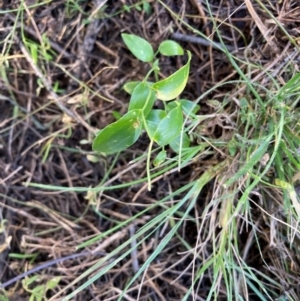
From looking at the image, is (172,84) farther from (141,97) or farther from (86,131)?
(86,131)

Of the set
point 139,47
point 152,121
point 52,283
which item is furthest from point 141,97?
point 52,283

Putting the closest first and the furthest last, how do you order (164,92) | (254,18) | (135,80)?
(164,92)
(254,18)
(135,80)

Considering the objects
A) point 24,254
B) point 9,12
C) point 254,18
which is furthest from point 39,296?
point 254,18

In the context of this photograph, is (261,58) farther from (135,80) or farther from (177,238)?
(177,238)

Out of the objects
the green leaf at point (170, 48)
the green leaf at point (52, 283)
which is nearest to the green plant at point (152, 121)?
the green leaf at point (170, 48)

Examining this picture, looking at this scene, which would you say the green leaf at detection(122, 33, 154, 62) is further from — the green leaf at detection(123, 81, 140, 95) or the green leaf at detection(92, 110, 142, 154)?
the green leaf at detection(92, 110, 142, 154)
